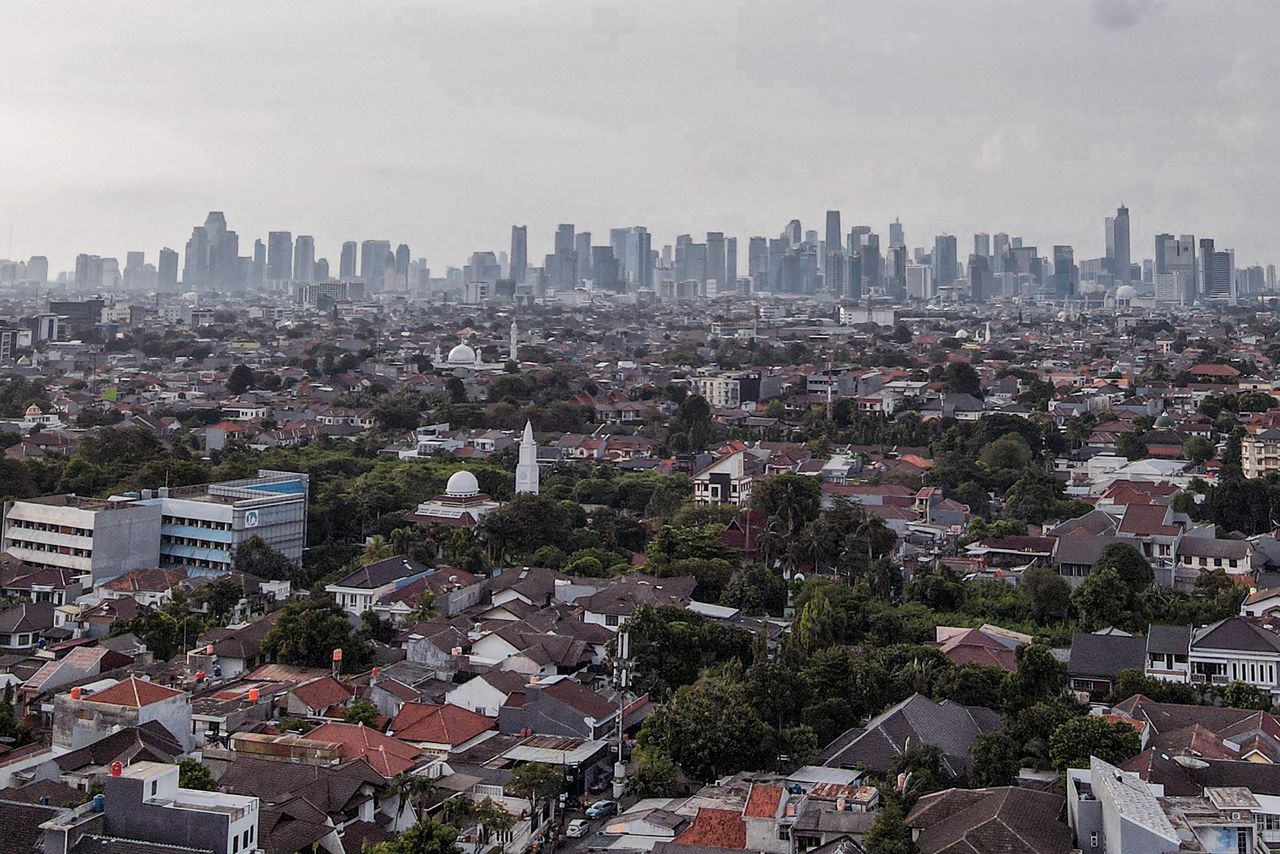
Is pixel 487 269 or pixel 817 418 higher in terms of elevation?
pixel 487 269

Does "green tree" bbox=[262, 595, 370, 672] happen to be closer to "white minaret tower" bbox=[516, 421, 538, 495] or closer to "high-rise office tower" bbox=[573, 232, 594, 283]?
"white minaret tower" bbox=[516, 421, 538, 495]

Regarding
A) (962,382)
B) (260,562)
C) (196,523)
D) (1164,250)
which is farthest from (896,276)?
(260,562)

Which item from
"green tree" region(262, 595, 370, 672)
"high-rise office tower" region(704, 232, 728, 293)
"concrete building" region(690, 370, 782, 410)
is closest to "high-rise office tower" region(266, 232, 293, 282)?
"high-rise office tower" region(704, 232, 728, 293)

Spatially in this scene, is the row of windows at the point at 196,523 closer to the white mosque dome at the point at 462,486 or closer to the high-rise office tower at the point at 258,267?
the white mosque dome at the point at 462,486

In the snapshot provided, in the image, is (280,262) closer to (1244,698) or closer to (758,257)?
(758,257)

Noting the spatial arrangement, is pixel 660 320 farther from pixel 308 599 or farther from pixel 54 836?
pixel 54 836

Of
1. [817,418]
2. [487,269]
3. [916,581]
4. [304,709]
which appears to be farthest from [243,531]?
[487,269]

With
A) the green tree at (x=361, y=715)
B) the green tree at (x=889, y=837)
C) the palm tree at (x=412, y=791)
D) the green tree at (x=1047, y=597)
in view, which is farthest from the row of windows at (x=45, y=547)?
the green tree at (x=889, y=837)
